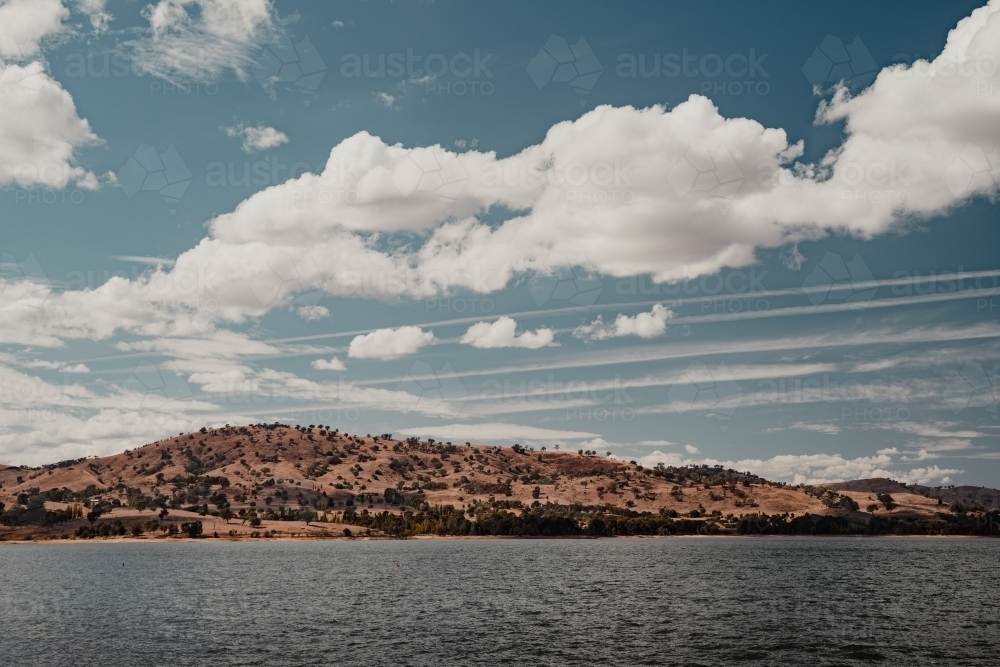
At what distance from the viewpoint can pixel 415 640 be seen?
3410 inches

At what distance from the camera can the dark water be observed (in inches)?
3105

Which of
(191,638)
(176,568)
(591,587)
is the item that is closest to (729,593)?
(591,587)

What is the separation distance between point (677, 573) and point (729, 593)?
36841 millimetres

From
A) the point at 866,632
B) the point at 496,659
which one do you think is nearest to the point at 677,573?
the point at 866,632

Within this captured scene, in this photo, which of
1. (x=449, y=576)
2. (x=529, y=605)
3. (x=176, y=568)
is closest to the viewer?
(x=529, y=605)

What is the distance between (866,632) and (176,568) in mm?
148232

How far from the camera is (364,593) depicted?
431ft

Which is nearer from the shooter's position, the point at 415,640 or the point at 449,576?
the point at 415,640

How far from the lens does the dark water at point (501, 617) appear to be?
78.9 metres

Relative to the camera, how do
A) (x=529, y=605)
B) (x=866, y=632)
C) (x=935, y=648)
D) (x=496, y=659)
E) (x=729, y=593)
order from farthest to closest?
(x=729, y=593), (x=529, y=605), (x=866, y=632), (x=935, y=648), (x=496, y=659)

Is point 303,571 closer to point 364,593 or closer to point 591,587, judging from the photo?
point 364,593

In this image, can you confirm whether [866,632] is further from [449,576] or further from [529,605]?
[449,576]

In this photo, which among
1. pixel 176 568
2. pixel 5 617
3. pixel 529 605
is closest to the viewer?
pixel 5 617

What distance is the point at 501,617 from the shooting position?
10438 cm
